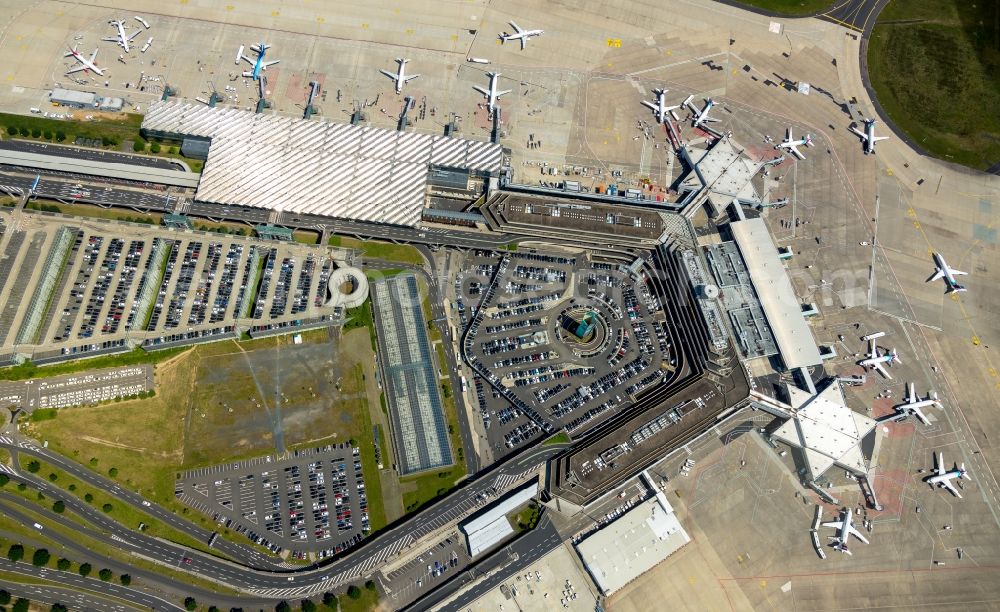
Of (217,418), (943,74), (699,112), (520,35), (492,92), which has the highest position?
(943,74)

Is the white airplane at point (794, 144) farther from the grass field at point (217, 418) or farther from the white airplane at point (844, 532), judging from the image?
the grass field at point (217, 418)

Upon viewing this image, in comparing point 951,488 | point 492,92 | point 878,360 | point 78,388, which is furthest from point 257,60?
point 951,488

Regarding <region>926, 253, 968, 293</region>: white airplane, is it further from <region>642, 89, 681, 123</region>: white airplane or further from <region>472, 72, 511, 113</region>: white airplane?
<region>472, 72, 511, 113</region>: white airplane

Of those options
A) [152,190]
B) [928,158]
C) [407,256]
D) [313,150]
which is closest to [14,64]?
[152,190]

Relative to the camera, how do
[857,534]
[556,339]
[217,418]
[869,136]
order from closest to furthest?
[857,534]
[217,418]
[556,339]
[869,136]

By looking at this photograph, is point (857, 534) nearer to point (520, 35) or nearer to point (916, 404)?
point (916, 404)

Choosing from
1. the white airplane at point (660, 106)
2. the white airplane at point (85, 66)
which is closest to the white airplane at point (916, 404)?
the white airplane at point (660, 106)
